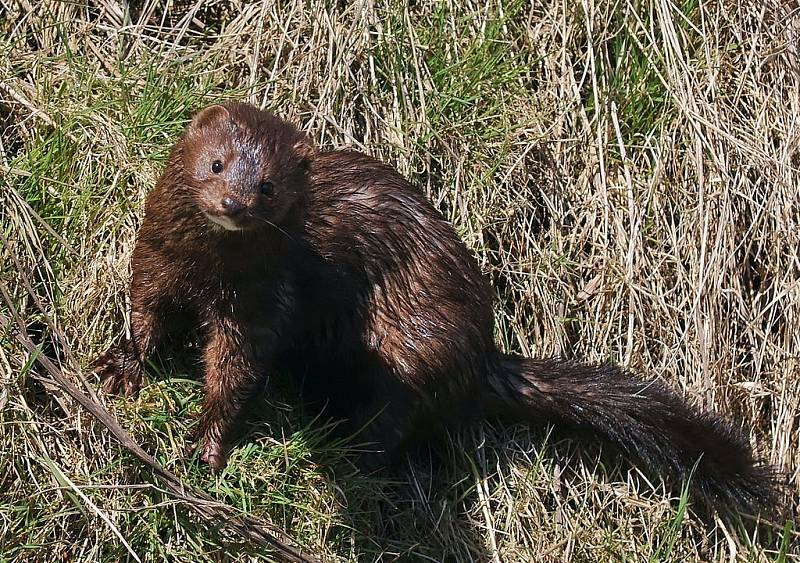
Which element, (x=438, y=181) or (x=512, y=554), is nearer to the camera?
(x=512, y=554)

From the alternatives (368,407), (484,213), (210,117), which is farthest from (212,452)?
(484,213)

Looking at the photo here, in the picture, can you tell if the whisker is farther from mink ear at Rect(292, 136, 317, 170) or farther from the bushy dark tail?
the bushy dark tail

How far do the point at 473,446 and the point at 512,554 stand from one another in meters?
0.41

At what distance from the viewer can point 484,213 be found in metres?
4.79

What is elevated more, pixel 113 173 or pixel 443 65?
pixel 443 65

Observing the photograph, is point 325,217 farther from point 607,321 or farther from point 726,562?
point 726,562

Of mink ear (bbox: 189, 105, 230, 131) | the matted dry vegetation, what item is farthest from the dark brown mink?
the matted dry vegetation

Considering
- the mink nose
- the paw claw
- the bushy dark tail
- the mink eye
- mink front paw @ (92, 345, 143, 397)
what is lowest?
the paw claw

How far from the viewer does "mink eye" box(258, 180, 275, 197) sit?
3.84m

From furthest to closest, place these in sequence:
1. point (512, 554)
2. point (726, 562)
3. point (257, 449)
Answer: point (726, 562)
point (512, 554)
point (257, 449)

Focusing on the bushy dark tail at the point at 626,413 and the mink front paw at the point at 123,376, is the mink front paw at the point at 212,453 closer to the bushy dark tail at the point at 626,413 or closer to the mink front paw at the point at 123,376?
the mink front paw at the point at 123,376

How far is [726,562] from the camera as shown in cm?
479


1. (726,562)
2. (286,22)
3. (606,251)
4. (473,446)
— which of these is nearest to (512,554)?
(473,446)

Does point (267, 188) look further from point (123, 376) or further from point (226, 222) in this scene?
point (123, 376)
